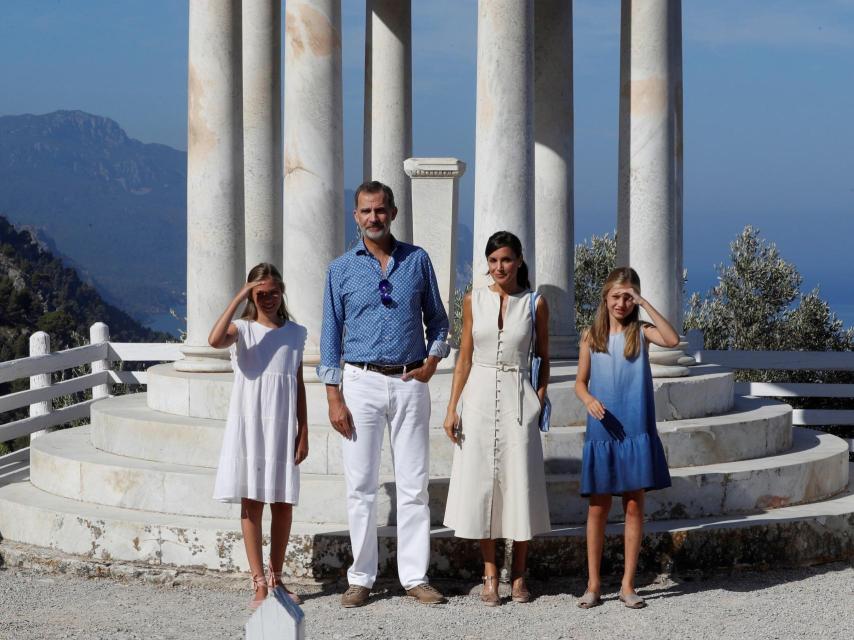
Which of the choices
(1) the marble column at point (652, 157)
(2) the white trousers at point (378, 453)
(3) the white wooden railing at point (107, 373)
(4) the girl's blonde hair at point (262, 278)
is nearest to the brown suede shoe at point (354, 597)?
(2) the white trousers at point (378, 453)

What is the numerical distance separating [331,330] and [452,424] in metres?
2.34

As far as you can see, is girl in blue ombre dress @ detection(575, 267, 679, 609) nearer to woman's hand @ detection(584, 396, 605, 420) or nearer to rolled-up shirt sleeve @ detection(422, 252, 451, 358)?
woman's hand @ detection(584, 396, 605, 420)

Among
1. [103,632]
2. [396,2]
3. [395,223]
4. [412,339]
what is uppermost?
[396,2]

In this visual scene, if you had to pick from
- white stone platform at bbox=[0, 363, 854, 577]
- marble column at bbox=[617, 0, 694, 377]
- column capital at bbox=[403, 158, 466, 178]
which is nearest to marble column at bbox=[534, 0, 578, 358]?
marble column at bbox=[617, 0, 694, 377]

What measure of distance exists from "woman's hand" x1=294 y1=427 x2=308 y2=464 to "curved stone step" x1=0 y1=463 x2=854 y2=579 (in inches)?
101

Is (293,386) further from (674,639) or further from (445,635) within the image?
(674,639)

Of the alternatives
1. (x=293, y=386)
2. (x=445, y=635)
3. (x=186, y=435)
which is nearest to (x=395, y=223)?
(x=186, y=435)

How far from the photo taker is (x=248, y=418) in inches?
766

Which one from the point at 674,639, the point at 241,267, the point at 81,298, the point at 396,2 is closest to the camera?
the point at 674,639

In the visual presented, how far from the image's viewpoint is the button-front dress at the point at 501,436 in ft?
63.6

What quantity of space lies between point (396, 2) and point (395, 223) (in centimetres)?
620

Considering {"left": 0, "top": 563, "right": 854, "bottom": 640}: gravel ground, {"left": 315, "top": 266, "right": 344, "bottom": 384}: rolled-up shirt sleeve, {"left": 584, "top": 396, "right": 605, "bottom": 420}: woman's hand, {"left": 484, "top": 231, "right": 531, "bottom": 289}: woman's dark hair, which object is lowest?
{"left": 0, "top": 563, "right": 854, "bottom": 640}: gravel ground

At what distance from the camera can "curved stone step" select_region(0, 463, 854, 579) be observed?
70.8 ft

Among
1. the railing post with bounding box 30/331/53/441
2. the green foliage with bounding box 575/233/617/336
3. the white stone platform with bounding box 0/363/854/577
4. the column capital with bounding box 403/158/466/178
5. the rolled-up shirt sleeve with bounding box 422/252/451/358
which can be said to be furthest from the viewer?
the green foliage with bounding box 575/233/617/336
